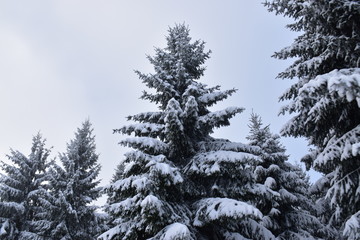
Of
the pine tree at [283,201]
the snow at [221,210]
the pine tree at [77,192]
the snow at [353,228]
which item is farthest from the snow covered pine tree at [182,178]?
the pine tree at [77,192]

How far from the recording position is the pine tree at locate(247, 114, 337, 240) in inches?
534

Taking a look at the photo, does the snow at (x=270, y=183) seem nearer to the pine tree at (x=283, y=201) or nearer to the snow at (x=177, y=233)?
the pine tree at (x=283, y=201)

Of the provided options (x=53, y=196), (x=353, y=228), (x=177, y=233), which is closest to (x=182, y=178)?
(x=177, y=233)

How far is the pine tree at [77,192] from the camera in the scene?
50.8 ft

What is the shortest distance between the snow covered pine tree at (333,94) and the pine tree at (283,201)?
5.08m

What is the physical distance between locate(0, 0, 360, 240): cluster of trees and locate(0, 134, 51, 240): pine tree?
68cm

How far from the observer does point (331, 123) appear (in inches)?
287

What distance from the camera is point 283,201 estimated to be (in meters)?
14.0

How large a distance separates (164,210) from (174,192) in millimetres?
1533

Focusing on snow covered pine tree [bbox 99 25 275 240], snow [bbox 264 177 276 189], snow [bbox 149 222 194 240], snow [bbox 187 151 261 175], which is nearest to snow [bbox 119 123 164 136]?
snow covered pine tree [bbox 99 25 275 240]

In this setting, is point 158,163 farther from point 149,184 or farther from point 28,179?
point 28,179

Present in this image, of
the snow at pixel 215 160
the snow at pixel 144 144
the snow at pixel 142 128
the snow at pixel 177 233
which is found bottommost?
the snow at pixel 177 233

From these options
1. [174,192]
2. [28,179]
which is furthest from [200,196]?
[28,179]

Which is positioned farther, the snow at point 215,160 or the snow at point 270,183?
the snow at point 270,183
